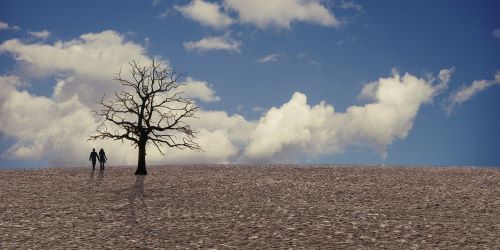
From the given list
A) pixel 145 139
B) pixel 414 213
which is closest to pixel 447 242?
pixel 414 213

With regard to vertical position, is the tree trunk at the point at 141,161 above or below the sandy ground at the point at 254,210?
above

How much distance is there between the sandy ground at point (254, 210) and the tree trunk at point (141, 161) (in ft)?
3.63

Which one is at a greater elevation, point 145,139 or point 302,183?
point 145,139

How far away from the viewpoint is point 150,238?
19.3 metres

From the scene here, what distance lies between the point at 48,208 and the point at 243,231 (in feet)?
35.9

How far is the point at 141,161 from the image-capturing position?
40250mm

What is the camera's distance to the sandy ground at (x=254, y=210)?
19.1 metres

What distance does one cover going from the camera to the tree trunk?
4009 centimetres

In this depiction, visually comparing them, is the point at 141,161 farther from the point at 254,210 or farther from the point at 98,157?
the point at 254,210

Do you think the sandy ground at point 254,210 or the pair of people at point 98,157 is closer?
the sandy ground at point 254,210

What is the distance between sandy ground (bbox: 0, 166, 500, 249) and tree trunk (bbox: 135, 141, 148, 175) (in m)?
1.11

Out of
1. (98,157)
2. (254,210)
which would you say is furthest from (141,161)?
(254,210)

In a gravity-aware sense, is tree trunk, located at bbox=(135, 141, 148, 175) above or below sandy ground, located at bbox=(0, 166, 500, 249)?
above

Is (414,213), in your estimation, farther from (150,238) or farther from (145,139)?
(145,139)
